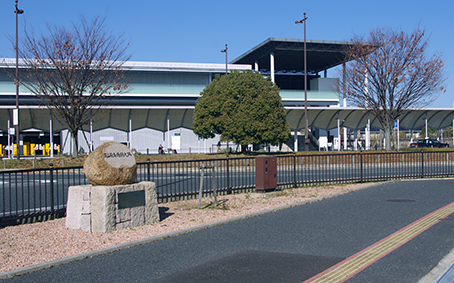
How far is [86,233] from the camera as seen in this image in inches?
329

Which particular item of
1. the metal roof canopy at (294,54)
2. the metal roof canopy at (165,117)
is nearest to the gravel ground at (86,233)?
the metal roof canopy at (165,117)

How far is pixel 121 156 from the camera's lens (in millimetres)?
9203

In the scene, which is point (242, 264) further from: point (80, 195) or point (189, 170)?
point (189, 170)

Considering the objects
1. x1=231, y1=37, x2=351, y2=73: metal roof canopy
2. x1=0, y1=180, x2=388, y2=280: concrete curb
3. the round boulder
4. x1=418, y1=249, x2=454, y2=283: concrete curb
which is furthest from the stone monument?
x1=231, y1=37, x2=351, y2=73: metal roof canopy

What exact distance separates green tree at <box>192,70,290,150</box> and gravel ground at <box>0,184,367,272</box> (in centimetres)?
2202

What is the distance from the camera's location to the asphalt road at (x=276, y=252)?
18.6ft

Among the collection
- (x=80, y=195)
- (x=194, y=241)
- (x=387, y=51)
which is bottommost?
(x=194, y=241)

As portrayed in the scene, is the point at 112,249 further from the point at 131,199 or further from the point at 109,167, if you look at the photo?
the point at 109,167

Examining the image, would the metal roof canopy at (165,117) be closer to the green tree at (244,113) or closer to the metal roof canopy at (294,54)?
the metal roof canopy at (294,54)

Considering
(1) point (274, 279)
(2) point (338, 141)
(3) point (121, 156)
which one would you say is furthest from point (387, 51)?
(1) point (274, 279)

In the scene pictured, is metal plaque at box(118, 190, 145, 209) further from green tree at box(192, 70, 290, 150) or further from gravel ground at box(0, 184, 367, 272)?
green tree at box(192, 70, 290, 150)

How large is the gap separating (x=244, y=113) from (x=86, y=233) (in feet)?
89.0

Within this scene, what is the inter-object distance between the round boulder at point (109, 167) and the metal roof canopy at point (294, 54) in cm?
4329

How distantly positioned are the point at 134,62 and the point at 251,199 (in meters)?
42.3
